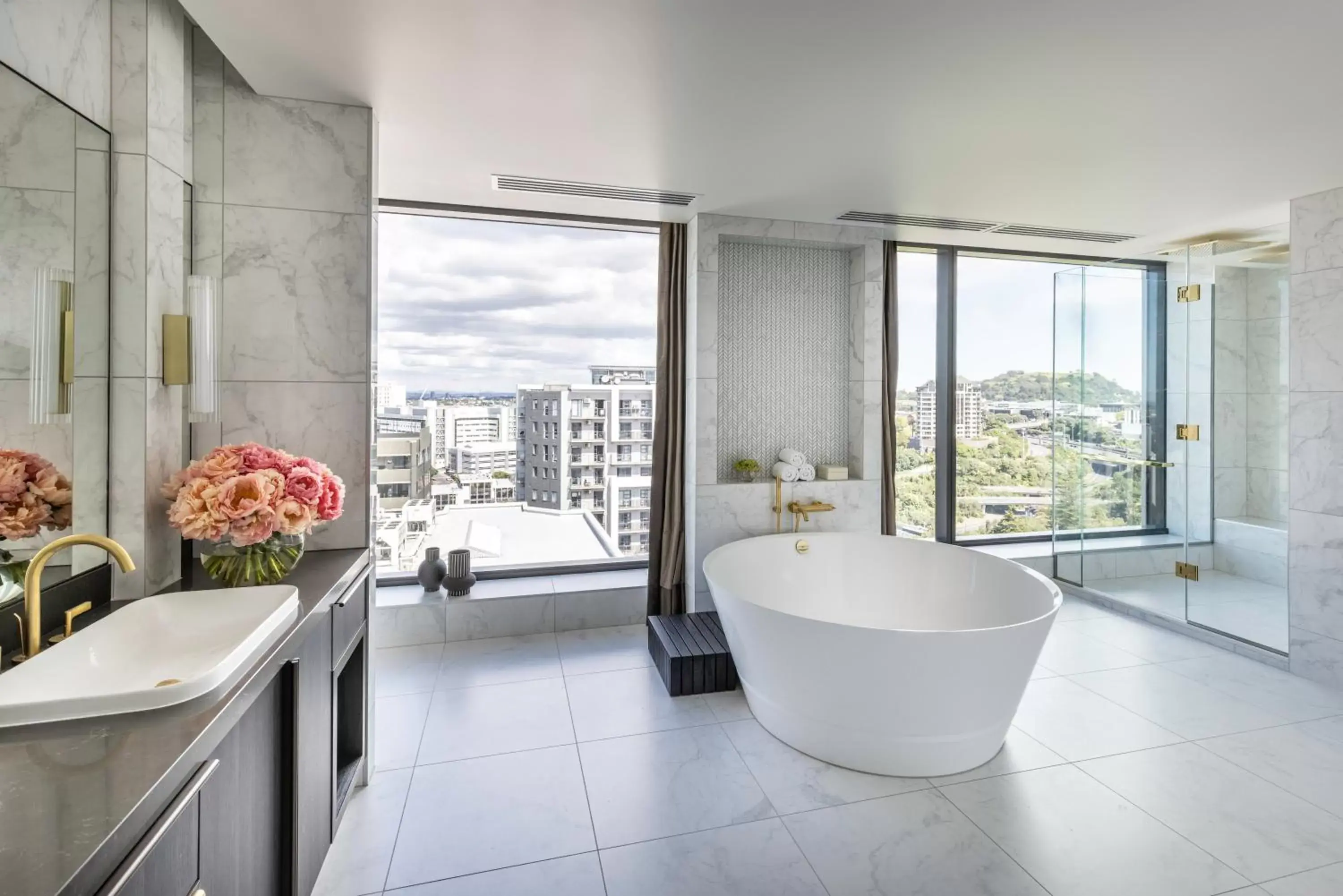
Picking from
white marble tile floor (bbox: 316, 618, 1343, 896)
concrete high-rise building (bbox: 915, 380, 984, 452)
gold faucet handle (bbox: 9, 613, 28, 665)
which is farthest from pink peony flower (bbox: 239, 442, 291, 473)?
concrete high-rise building (bbox: 915, 380, 984, 452)

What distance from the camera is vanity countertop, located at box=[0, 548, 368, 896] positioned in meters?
0.72

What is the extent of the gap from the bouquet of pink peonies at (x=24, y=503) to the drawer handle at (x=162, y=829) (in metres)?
0.77

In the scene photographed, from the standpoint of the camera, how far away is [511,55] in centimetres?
196

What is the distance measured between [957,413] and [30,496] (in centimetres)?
470

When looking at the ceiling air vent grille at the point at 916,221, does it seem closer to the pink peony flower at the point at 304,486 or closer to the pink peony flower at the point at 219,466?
the pink peony flower at the point at 304,486

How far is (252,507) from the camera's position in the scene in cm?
161

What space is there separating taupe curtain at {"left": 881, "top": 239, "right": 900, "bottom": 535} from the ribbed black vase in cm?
258

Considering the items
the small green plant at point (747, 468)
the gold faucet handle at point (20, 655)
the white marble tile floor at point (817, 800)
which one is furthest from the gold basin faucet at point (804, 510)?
the gold faucet handle at point (20, 655)

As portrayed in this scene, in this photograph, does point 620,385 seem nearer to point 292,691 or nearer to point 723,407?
point 723,407

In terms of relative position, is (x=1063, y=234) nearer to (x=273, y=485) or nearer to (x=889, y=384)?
(x=889, y=384)

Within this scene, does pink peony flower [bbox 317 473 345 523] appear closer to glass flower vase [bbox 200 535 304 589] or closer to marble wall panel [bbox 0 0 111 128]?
glass flower vase [bbox 200 535 304 589]

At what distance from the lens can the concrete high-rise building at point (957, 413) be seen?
4457 millimetres

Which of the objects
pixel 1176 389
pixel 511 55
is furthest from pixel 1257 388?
pixel 511 55

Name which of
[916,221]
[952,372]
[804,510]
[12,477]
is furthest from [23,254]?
[952,372]
